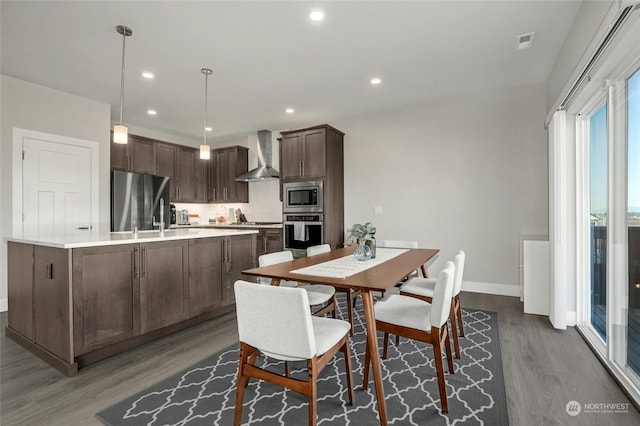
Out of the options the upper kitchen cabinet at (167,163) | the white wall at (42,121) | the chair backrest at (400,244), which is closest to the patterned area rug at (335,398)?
the chair backrest at (400,244)

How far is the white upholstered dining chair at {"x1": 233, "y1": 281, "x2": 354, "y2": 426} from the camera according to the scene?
132 centimetres

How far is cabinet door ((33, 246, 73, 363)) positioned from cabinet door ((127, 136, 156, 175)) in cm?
296

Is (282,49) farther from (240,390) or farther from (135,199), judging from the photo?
(135,199)

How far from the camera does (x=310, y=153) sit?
4766mm

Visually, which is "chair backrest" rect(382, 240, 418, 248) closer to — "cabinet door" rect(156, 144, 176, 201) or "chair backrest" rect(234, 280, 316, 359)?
"chair backrest" rect(234, 280, 316, 359)

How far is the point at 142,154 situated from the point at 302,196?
2.77 metres

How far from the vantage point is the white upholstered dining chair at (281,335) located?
4.35 ft

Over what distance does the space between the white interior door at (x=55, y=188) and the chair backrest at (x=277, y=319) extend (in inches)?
138

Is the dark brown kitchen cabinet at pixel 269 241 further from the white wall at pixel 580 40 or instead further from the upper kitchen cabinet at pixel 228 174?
the white wall at pixel 580 40

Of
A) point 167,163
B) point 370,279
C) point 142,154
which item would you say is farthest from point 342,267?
point 167,163

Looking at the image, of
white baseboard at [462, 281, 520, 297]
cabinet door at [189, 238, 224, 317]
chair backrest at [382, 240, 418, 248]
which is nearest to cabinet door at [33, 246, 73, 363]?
cabinet door at [189, 238, 224, 317]

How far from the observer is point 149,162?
5.25 metres

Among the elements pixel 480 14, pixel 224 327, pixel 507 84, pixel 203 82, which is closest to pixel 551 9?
pixel 480 14

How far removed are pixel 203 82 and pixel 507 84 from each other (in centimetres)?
366
